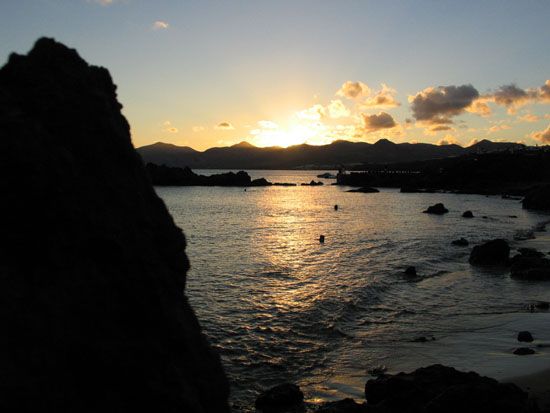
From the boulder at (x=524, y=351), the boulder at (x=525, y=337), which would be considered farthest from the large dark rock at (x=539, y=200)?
the boulder at (x=524, y=351)

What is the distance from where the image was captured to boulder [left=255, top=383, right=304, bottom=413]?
39.7ft

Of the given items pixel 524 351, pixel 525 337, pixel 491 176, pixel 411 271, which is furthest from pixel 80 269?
pixel 491 176

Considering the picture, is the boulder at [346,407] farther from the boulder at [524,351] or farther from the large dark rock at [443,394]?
the boulder at [524,351]

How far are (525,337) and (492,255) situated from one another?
709 inches

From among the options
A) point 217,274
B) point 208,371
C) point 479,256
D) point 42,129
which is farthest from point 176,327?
point 479,256

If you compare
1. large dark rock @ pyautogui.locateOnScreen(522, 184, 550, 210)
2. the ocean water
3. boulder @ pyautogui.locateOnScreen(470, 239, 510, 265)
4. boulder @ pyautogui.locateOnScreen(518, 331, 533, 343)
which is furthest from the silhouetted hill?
boulder @ pyautogui.locateOnScreen(518, 331, 533, 343)

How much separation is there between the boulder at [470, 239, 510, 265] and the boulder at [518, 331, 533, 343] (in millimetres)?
17335

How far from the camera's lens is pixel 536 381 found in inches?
492

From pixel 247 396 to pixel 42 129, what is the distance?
9.90 m

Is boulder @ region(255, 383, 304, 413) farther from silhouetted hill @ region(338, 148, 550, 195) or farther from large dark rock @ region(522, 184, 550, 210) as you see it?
silhouetted hill @ region(338, 148, 550, 195)

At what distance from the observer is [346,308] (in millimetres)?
22312

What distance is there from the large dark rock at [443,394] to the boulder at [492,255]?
2450 cm

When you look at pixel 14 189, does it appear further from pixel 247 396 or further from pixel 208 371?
pixel 247 396

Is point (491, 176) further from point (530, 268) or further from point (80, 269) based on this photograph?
point (80, 269)
